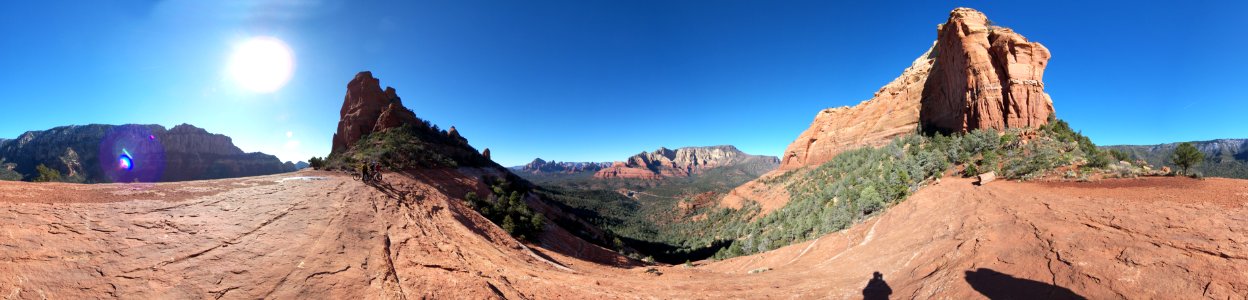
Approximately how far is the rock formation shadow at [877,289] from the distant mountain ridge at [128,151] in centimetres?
12326

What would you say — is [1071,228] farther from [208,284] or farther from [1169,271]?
[208,284]

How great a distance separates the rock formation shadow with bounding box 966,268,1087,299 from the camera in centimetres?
615

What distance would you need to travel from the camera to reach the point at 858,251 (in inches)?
484

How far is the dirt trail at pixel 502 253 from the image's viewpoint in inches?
238

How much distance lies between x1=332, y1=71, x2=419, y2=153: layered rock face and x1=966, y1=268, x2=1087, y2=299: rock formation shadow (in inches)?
1941

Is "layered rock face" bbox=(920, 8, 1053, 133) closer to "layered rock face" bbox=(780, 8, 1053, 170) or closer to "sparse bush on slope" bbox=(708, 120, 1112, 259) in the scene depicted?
"layered rock face" bbox=(780, 8, 1053, 170)

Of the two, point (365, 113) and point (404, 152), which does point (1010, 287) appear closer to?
point (404, 152)

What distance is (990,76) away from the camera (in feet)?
77.9

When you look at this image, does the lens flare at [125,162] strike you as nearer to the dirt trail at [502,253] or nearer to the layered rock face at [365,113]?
the layered rock face at [365,113]

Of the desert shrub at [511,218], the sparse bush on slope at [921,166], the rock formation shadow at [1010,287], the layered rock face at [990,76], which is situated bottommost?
the desert shrub at [511,218]

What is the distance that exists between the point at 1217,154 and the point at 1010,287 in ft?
730

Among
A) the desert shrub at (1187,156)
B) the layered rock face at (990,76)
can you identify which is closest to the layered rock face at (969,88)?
the layered rock face at (990,76)

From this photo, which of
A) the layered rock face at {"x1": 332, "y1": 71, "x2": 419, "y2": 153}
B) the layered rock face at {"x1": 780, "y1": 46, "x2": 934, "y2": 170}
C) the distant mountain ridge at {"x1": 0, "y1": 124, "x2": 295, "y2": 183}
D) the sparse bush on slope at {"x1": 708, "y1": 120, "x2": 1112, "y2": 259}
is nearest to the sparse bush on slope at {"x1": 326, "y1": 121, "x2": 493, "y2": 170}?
the layered rock face at {"x1": 332, "y1": 71, "x2": 419, "y2": 153}

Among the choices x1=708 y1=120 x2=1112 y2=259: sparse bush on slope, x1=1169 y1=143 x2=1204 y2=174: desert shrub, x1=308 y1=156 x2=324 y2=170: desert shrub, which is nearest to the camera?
x1=708 y1=120 x2=1112 y2=259: sparse bush on slope
